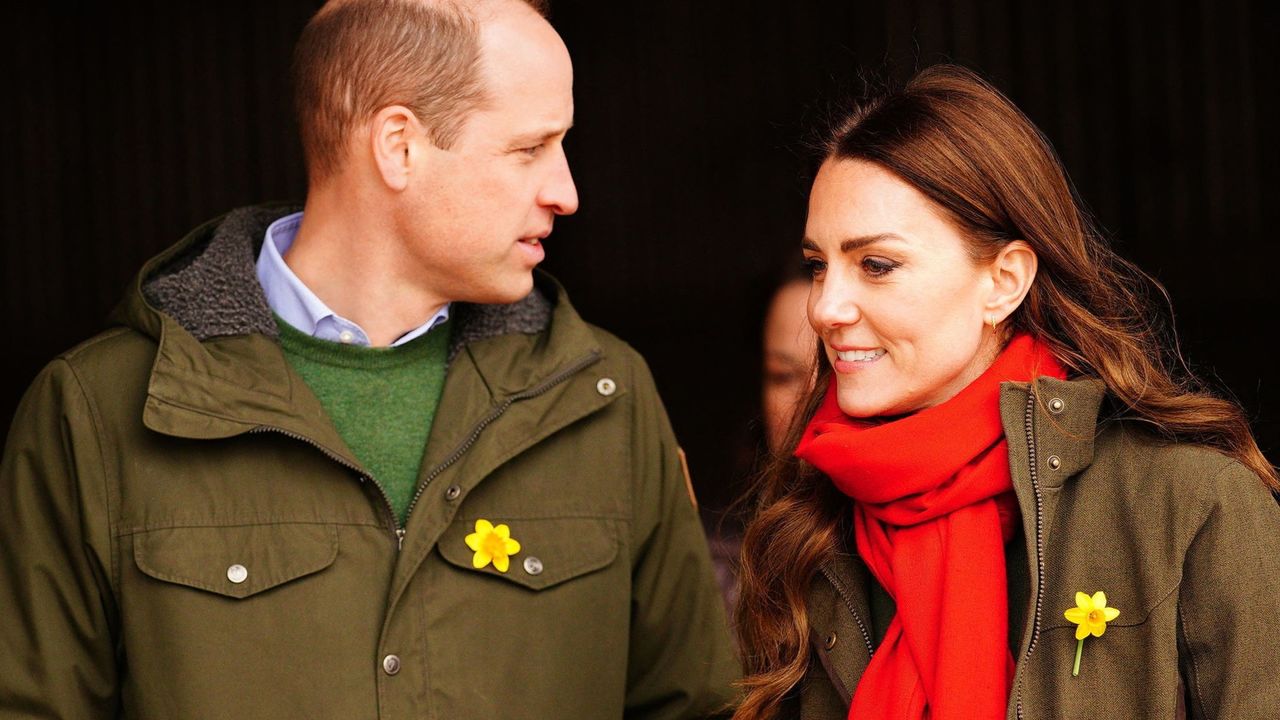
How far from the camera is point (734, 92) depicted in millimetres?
5453

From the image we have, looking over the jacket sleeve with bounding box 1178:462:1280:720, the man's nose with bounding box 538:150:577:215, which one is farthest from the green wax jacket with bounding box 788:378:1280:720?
the man's nose with bounding box 538:150:577:215

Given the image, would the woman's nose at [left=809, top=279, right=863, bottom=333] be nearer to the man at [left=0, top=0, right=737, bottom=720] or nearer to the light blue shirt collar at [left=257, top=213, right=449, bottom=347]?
the man at [left=0, top=0, right=737, bottom=720]

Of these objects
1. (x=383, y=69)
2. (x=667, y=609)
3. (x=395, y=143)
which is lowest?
(x=667, y=609)

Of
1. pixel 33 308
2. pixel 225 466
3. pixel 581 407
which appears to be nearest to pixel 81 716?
pixel 225 466

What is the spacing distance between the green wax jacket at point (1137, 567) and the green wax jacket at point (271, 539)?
0.81 m

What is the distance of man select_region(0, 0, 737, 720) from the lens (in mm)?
2393

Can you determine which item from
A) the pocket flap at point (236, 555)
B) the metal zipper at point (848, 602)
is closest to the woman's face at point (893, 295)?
the metal zipper at point (848, 602)

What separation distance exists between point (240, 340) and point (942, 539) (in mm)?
1183

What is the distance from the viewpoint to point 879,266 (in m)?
2.19

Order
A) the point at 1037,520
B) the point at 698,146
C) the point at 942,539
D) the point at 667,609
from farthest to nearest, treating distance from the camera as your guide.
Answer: the point at 698,146, the point at 667,609, the point at 942,539, the point at 1037,520

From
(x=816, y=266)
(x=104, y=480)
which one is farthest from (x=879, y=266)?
(x=104, y=480)

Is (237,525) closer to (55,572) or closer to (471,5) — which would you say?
(55,572)

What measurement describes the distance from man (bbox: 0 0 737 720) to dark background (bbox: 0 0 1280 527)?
152cm

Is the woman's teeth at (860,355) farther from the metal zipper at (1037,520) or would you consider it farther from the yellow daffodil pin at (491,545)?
the yellow daffodil pin at (491,545)
